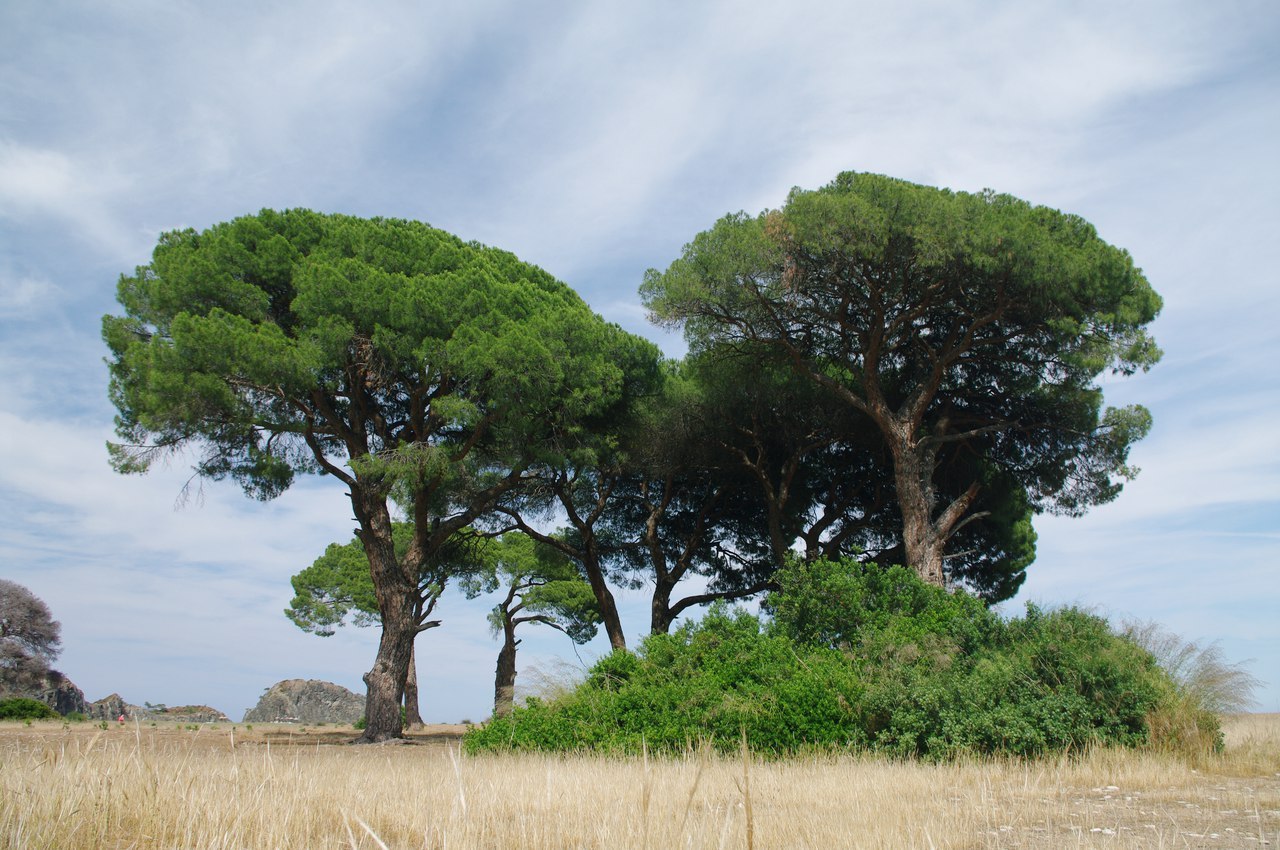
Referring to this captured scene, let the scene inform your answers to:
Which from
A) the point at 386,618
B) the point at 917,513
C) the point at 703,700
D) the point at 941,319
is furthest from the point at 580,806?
the point at 941,319

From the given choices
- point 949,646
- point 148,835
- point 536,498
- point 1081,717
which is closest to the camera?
point 148,835

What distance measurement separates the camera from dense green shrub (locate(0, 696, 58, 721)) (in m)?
22.8

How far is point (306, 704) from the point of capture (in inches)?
1299

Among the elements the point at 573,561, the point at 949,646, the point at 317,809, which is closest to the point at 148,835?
the point at 317,809

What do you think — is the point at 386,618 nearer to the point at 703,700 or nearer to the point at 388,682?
the point at 388,682

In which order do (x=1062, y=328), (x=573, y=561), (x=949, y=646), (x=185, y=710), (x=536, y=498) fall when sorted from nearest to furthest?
(x=949, y=646) → (x=1062, y=328) → (x=536, y=498) → (x=573, y=561) → (x=185, y=710)

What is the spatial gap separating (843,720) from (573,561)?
609 inches

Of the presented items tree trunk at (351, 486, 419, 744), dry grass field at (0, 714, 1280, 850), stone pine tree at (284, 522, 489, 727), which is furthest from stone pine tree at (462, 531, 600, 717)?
dry grass field at (0, 714, 1280, 850)

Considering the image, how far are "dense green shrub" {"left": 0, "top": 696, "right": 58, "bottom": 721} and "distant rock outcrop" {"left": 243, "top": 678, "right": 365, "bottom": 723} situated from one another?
896 centimetres

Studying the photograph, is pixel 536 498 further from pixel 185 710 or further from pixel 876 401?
pixel 185 710

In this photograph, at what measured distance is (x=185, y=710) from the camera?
112 ft

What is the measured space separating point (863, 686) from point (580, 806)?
635 cm

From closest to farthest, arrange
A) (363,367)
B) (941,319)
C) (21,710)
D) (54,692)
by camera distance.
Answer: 1. (363,367)
2. (941,319)
3. (21,710)
4. (54,692)

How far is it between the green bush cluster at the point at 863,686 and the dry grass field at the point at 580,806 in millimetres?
1306
